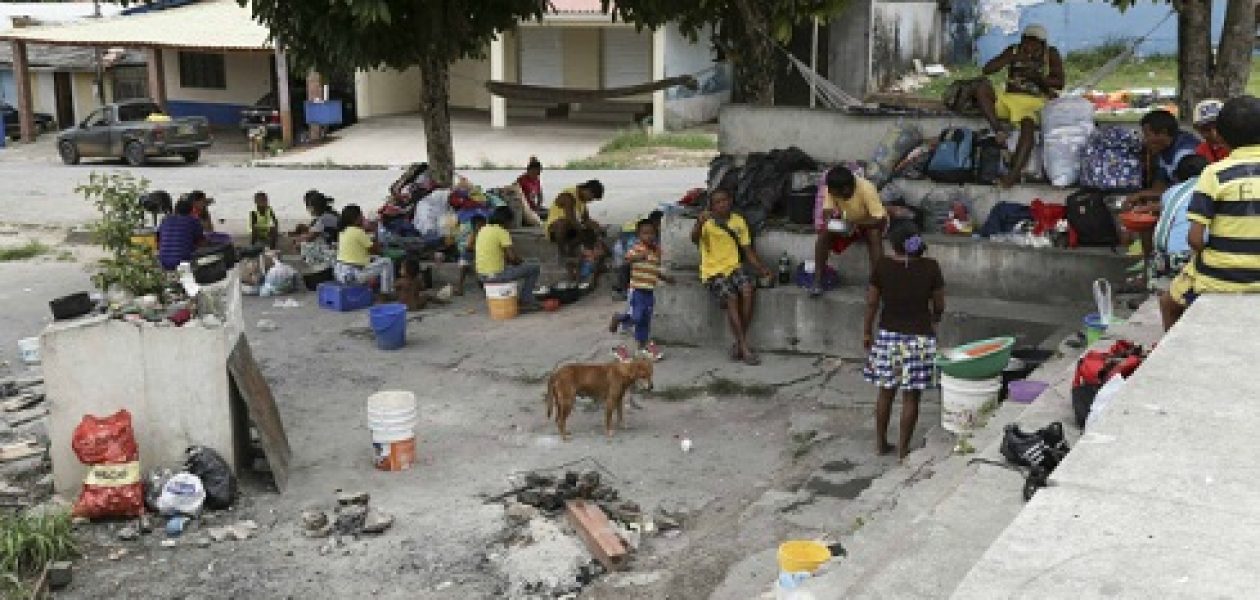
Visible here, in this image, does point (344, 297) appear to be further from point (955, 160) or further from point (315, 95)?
point (315, 95)

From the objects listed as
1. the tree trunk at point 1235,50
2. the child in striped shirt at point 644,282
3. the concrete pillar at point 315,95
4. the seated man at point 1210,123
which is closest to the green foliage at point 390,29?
the child in striped shirt at point 644,282

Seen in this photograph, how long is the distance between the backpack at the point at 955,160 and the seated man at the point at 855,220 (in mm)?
751

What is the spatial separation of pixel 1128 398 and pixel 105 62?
1402 inches

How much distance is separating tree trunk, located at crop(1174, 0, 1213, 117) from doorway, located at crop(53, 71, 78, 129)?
3387cm

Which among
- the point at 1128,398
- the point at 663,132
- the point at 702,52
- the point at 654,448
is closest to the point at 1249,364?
the point at 1128,398

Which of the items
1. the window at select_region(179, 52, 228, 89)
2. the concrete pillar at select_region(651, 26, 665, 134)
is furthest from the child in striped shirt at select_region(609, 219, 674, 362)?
the window at select_region(179, 52, 228, 89)

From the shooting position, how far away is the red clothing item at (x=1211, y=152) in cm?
812

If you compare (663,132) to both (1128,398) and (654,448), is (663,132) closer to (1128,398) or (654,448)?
(654,448)

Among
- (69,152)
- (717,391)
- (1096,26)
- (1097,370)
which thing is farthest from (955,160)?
(69,152)

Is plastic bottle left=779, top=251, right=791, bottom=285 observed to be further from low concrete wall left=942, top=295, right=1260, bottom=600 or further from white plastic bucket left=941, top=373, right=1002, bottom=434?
low concrete wall left=942, top=295, right=1260, bottom=600

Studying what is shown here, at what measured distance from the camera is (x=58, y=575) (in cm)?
700

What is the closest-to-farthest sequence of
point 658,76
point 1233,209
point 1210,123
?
point 1233,209 < point 1210,123 < point 658,76

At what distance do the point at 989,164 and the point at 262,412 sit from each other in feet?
21.2

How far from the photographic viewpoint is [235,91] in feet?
115
